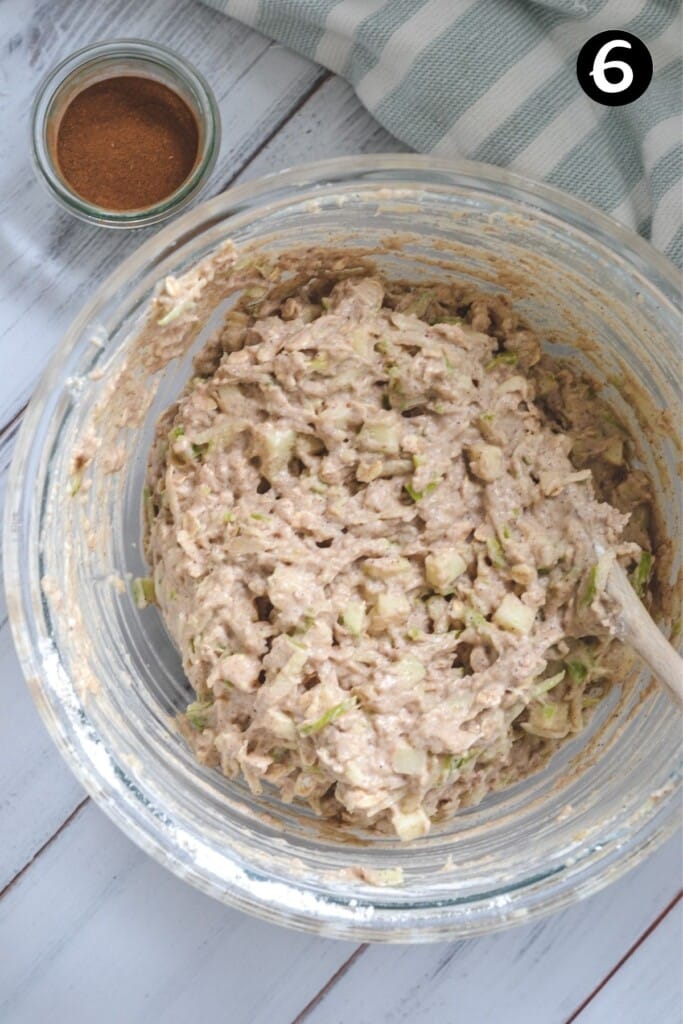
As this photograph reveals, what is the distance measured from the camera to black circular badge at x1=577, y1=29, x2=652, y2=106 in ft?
5.04

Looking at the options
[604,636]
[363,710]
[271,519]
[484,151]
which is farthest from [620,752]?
[484,151]

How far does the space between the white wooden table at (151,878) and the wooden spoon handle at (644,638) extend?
390 mm

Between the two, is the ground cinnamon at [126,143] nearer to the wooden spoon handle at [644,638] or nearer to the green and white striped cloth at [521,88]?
the green and white striped cloth at [521,88]

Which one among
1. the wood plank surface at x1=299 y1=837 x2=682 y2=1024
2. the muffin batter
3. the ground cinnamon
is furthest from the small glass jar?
the wood plank surface at x1=299 y1=837 x2=682 y2=1024

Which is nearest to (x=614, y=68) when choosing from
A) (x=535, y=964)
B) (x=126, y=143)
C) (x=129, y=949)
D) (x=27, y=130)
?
(x=126, y=143)

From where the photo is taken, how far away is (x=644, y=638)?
1398 mm

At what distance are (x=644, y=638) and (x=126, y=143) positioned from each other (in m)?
0.98

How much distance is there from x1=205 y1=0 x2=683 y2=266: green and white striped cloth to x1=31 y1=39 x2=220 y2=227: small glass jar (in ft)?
0.41

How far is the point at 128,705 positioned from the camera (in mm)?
1490

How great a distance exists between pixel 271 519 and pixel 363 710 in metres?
0.26

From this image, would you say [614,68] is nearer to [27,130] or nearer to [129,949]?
[27,130]

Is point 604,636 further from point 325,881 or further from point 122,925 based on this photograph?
point 122,925

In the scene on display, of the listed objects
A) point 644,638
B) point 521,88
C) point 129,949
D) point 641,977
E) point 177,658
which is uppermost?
point 521,88

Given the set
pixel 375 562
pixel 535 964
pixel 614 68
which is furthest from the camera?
pixel 535 964
